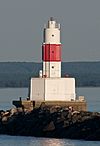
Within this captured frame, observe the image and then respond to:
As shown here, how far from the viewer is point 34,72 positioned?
102m

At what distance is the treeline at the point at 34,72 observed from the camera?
99312mm

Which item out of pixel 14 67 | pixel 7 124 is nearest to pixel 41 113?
pixel 7 124

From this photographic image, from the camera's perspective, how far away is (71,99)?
44.9 m

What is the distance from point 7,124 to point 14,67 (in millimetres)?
78155

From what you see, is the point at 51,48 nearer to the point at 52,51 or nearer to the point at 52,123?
the point at 52,51

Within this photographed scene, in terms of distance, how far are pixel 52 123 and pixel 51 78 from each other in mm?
3976

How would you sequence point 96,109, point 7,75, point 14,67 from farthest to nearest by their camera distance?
1. point 14,67
2. point 7,75
3. point 96,109

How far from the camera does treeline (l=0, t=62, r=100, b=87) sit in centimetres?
9931

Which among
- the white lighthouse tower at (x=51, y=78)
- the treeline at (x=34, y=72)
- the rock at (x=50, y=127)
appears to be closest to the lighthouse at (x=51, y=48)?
the white lighthouse tower at (x=51, y=78)

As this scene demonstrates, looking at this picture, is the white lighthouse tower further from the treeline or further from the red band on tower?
the treeline

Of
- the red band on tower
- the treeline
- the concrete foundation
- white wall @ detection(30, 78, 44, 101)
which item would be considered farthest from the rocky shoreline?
the treeline

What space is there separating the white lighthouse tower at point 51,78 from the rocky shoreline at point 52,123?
121cm

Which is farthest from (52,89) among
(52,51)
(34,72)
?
(34,72)

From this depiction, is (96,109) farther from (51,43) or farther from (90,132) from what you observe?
(90,132)
